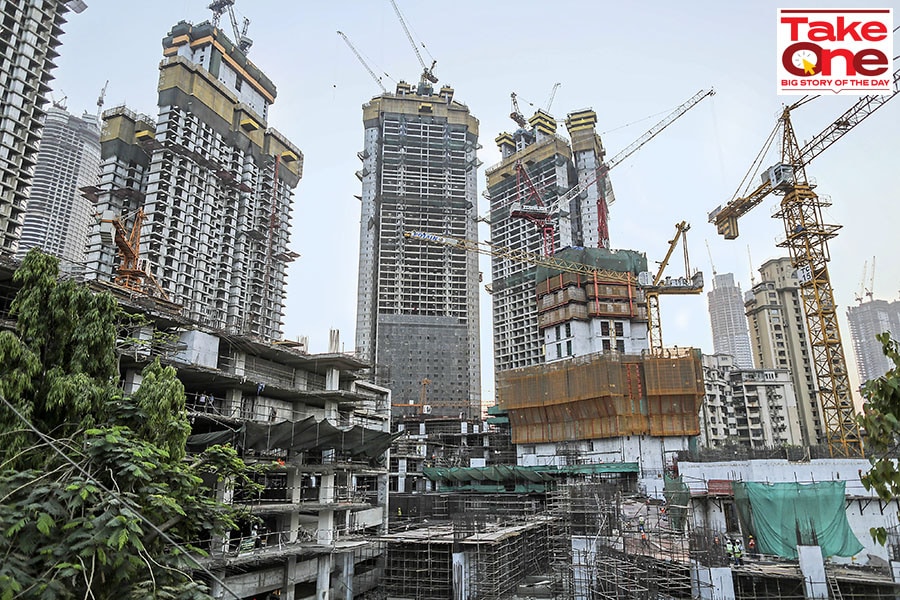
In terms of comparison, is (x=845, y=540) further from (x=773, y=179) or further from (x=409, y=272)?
(x=409, y=272)

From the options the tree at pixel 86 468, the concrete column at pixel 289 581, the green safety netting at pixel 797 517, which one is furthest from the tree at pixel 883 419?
the concrete column at pixel 289 581

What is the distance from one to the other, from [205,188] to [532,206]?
56453 millimetres

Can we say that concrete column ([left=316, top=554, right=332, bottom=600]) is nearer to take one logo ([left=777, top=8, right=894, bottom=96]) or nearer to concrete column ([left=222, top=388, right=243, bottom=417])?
concrete column ([left=222, top=388, right=243, bottom=417])

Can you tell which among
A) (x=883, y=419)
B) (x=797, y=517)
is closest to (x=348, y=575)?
(x=797, y=517)

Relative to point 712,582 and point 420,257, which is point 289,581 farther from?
point 420,257

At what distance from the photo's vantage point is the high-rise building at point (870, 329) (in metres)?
165

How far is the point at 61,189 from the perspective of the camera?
126625mm

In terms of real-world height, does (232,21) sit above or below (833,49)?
above

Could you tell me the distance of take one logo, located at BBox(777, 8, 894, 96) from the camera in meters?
20.8

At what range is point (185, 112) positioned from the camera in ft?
258

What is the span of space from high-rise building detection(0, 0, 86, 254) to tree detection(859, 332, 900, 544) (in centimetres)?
6971

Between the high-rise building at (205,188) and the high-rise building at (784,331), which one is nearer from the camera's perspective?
the high-rise building at (205,188)

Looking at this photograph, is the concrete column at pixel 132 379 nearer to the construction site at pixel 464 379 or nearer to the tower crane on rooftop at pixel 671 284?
the construction site at pixel 464 379

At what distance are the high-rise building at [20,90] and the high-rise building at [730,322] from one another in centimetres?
17572
